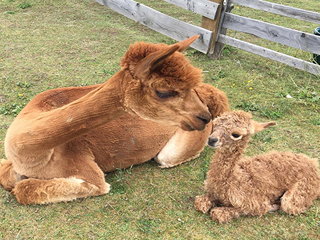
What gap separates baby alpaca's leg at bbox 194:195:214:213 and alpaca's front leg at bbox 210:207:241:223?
0.09 m

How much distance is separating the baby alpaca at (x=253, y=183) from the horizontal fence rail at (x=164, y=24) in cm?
390

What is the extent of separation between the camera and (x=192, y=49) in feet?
23.2

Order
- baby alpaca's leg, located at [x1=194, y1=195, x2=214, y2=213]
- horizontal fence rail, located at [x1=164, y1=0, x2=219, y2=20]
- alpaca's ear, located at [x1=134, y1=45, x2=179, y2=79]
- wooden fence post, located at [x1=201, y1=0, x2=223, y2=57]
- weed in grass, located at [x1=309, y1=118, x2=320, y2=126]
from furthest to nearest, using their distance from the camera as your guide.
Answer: wooden fence post, located at [x1=201, y1=0, x2=223, y2=57]
horizontal fence rail, located at [x1=164, y1=0, x2=219, y2=20]
weed in grass, located at [x1=309, y1=118, x2=320, y2=126]
baby alpaca's leg, located at [x1=194, y1=195, x2=214, y2=213]
alpaca's ear, located at [x1=134, y1=45, x2=179, y2=79]

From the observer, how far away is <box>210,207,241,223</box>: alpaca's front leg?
2.88 m

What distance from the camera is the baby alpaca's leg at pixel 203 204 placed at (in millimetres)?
2998

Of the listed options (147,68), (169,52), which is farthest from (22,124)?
(169,52)

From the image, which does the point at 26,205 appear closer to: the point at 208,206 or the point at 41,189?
the point at 41,189

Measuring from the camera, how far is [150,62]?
1986 millimetres

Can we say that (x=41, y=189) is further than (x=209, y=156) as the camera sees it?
No

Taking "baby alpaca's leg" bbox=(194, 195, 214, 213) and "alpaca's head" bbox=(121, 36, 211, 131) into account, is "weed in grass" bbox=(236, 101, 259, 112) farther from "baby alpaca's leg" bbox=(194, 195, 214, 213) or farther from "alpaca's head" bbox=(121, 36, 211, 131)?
"alpaca's head" bbox=(121, 36, 211, 131)

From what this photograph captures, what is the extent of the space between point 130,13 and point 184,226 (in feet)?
20.2

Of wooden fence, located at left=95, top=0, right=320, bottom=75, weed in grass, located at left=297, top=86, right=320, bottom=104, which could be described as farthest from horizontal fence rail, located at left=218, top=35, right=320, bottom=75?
weed in grass, located at left=297, top=86, right=320, bottom=104

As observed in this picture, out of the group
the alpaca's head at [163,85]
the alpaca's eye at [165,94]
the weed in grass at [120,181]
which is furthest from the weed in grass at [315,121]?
the alpaca's eye at [165,94]

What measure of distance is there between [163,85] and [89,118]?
2.15 feet
